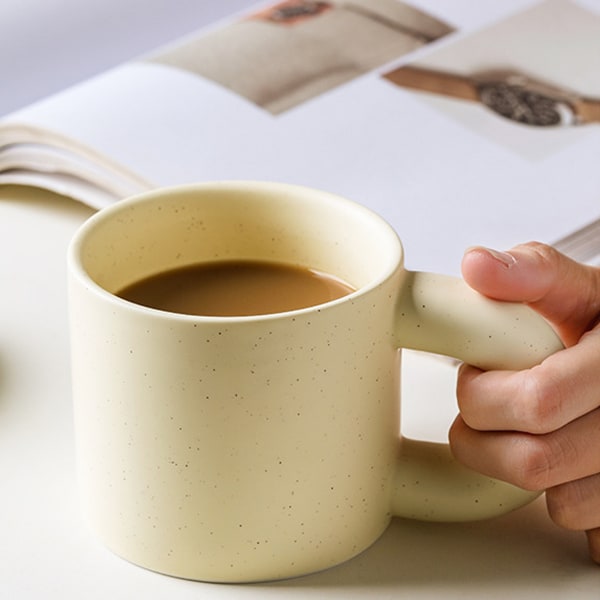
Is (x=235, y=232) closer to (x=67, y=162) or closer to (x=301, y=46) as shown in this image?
(x=67, y=162)

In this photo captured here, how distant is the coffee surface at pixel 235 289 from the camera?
543 mm

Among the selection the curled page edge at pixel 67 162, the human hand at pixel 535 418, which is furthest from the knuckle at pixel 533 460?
the curled page edge at pixel 67 162

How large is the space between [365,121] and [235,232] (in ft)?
1.18

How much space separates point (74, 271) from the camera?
1.61 feet

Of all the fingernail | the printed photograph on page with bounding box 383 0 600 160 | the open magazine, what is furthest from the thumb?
the printed photograph on page with bounding box 383 0 600 160

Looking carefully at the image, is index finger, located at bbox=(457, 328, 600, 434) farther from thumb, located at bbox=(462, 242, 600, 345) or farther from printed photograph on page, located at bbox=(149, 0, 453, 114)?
printed photograph on page, located at bbox=(149, 0, 453, 114)

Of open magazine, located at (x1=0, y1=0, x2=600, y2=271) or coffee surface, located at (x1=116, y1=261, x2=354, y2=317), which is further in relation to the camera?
open magazine, located at (x1=0, y1=0, x2=600, y2=271)

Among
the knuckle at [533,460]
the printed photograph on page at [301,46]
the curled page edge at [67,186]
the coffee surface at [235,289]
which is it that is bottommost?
the curled page edge at [67,186]

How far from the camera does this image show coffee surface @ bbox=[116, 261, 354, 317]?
0.54 metres

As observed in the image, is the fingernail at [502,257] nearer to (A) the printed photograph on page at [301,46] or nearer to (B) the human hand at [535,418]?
(B) the human hand at [535,418]

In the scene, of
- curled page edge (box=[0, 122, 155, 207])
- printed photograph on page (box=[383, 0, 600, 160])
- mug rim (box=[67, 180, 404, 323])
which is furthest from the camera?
printed photograph on page (box=[383, 0, 600, 160])

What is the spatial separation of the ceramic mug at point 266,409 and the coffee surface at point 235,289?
0.05 ft

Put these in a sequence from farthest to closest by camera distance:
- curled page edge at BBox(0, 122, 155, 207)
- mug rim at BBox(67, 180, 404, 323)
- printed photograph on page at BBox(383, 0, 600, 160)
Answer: printed photograph on page at BBox(383, 0, 600, 160) < curled page edge at BBox(0, 122, 155, 207) < mug rim at BBox(67, 180, 404, 323)

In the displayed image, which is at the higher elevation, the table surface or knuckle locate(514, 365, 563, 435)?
knuckle locate(514, 365, 563, 435)
